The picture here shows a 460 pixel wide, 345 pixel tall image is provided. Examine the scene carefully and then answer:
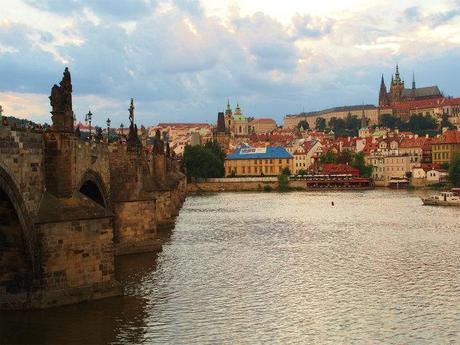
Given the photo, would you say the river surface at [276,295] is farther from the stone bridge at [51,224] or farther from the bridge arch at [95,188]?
the bridge arch at [95,188]

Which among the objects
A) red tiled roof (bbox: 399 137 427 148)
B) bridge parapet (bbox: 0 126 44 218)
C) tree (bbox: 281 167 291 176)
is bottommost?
tree (bbox: 281 167 291 176)

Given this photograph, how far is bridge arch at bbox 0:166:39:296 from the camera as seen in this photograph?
22.5 m

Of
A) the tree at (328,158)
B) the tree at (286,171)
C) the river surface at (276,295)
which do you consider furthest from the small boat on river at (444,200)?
the tree at (328,158)

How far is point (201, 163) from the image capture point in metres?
139

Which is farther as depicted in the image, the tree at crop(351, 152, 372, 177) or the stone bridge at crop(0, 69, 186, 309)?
the tree at crop(351, 152, 372, 177)

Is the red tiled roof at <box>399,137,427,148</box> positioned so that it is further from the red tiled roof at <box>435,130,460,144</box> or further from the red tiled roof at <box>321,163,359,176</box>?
the red tiled roof at <box>321,163,359,176</box>

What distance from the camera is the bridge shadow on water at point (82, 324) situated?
2070 centimetres

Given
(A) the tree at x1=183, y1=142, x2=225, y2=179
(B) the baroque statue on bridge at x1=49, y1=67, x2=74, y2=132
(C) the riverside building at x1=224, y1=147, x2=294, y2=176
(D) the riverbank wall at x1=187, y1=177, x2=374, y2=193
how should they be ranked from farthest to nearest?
(C) the riverside building at x1=224, y1=147, x2=294, y2=176, (A) the tree at x1=183, y1=142, x2=225, y2=179, (D) the riverbank wall at x1=187, y1=177, x2=374, y2=193, (B) the baroque statue on bridge at x1=49, y1=67, x2=74, y2=132

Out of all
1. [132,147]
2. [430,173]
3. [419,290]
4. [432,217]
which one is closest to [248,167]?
[430,173]

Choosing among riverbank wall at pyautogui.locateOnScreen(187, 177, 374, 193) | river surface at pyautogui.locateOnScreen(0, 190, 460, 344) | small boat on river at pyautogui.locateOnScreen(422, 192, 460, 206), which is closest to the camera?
river surface at pyautogui.locateOnScreen(0, 190, 460, 344)

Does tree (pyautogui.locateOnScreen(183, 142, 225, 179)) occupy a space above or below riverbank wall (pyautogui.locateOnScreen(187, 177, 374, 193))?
above

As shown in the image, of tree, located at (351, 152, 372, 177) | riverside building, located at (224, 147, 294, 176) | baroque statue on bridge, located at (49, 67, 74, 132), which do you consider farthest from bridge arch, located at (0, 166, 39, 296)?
riverside building, located at (224, 147, 294, 176)

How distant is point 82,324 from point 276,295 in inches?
310

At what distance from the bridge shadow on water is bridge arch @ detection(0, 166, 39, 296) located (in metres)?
1.00
